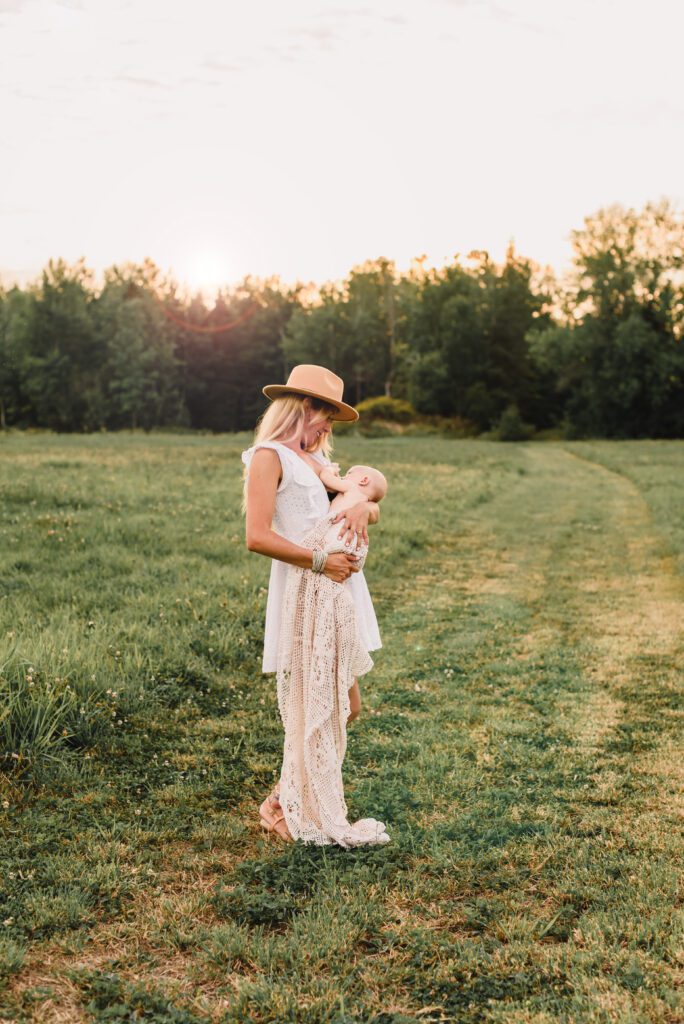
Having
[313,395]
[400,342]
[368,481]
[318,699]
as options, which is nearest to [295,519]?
[368,481]

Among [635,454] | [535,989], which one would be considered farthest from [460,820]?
[635,454]

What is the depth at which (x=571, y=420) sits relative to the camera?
71.1m

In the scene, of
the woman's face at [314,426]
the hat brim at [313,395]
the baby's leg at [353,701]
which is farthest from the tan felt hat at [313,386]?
the baby's leg at [353,701]

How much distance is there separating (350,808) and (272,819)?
560 millimetres

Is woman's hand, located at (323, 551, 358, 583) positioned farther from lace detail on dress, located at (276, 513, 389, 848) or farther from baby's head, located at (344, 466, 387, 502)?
baby's head, located at (344, 466, 387, 502)

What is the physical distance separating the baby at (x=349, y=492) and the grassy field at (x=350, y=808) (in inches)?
66.5

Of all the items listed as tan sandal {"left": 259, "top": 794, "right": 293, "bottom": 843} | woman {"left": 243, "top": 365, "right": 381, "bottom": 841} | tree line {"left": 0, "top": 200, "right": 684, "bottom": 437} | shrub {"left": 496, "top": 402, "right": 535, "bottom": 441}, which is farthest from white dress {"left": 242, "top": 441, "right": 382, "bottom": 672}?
tree line {"left": 0, "top": 200, "right": 684, "bottom": 437}

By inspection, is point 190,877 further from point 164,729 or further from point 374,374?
point 374,374

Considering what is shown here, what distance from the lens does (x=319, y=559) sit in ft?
14.8

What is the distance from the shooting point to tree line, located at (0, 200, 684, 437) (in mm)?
67500

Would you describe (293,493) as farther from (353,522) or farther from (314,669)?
(314,669)

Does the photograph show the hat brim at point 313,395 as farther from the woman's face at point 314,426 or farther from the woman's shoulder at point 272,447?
the woman's shoulder at point 272,447

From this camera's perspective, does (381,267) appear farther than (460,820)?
Yes

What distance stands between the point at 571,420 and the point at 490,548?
5957cm
